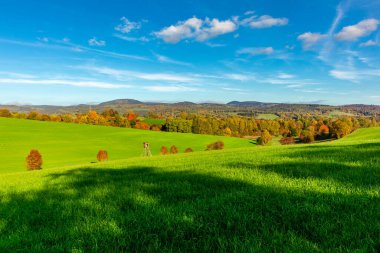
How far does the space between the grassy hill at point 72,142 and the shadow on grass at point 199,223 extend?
63.7 m

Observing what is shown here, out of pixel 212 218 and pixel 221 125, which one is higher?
pixel 212 218

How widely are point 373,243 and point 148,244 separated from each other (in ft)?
9.34

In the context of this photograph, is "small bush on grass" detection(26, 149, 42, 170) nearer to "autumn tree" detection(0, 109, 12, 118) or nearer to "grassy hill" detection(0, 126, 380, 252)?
"grassy hill" detection(0, 126, 380, 252)

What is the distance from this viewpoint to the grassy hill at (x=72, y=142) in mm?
73000

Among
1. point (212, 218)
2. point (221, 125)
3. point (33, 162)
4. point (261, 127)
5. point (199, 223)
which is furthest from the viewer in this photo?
point (261, 127)

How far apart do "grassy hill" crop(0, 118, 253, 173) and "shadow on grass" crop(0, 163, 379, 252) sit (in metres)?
63.7

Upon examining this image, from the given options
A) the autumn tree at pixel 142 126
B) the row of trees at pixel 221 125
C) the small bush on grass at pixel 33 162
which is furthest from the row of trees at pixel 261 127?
the small bush on grass at pixel 33 162

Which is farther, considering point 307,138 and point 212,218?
point 307,138

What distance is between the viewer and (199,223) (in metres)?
4.47

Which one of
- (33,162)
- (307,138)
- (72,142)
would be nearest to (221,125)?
(307,138)

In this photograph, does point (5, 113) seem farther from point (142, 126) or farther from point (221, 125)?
point (221, 125)

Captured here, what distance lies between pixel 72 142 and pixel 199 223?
3888 inches

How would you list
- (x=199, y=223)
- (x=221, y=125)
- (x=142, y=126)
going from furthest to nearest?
(x=221, y=125) → (x=142, y=126) → (x=199, y=223)

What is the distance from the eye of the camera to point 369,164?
8734 millimetres
